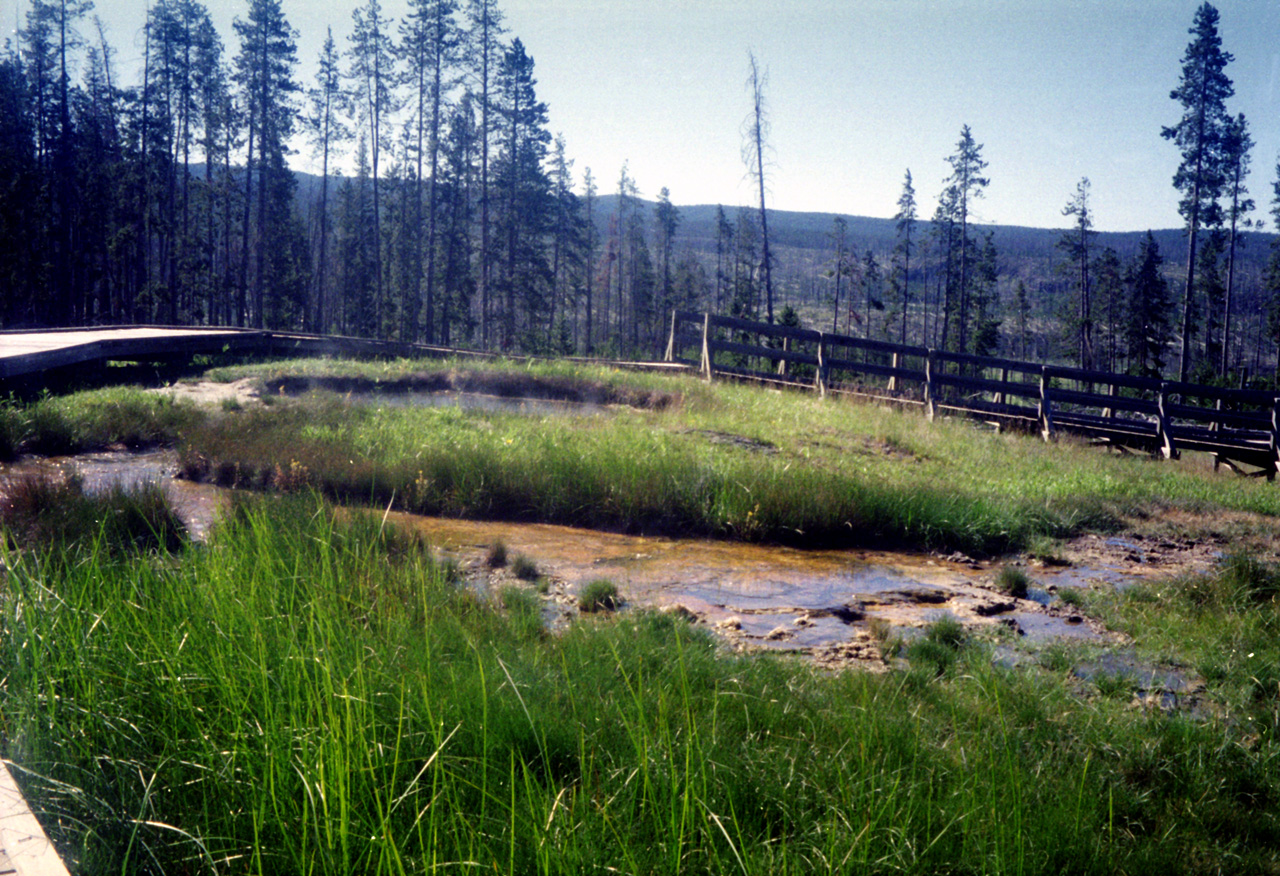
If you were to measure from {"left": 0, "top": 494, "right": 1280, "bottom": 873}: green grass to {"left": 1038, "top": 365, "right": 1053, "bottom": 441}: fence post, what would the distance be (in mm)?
12236

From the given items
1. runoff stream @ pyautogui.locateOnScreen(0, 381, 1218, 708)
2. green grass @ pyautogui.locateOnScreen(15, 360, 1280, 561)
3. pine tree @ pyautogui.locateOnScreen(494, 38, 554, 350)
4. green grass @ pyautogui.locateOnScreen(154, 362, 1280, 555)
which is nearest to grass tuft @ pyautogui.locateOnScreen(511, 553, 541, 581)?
runoff stream @ pyautogui.locateOnScreen(0, 381, 1218, 708)

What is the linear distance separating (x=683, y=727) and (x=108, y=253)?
5124cm

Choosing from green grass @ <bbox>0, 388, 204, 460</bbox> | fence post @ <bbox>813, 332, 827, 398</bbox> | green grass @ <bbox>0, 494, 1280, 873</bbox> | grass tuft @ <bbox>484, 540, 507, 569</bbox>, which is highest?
fence post @ <bbox>813, 332, 827, 398</bbox>

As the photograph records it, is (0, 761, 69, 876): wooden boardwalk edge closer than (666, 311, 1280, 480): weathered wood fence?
Yes

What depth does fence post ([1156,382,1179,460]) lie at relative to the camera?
14.6 meters

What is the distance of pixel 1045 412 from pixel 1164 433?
2049 millimetres

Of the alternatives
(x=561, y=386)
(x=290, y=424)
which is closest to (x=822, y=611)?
(x=290, y=424)

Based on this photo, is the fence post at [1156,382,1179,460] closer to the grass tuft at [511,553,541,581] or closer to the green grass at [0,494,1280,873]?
the green grass at [0,494,1280,873]

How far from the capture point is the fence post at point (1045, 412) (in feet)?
48.9

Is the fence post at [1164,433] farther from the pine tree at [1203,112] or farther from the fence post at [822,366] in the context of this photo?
the pine tree at [1203,112]

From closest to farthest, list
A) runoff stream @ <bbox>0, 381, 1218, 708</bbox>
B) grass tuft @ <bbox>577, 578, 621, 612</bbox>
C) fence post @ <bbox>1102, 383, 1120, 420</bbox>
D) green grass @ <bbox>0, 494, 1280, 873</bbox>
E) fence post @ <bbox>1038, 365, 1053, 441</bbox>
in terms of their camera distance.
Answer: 1. green grass @ <bbox>0, 494, 1280, 873</bbox>
2. runoff stream @ <bbox>0, 381, 1218, 708</bbox>
3. grass tuft @ <bbox>577, 578, 621, 612</bbox>
4. fence post @ <bbox>1038, 365, 1053, 441</bbox>
5. fence post @ <bbox>1102, 383, 1120, 420</bbox>

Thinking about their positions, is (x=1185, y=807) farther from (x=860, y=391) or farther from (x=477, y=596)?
(x=860, y=391)

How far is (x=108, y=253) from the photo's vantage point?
43938mm

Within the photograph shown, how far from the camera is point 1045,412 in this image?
49.9 feet
